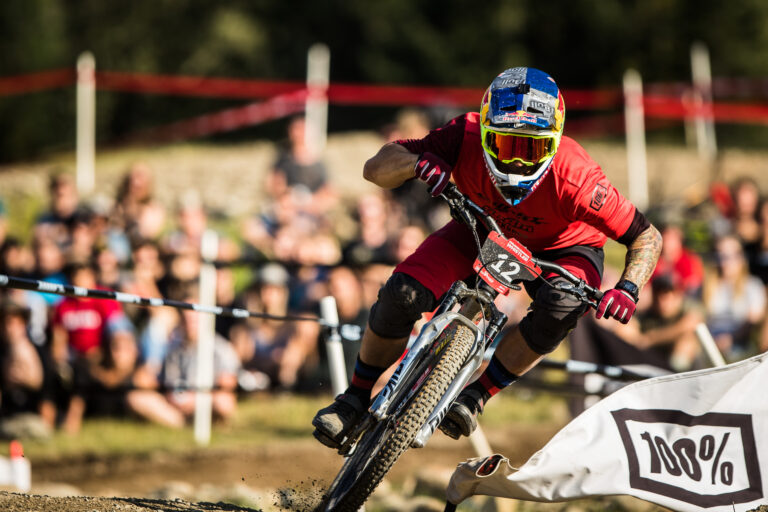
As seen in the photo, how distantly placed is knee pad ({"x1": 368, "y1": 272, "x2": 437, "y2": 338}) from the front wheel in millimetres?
315

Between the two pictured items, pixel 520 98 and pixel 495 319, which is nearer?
pixel 520 98

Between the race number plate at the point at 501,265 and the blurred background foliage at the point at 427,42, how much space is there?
824 inches

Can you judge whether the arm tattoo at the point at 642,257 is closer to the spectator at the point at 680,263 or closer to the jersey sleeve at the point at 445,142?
the jersey sleeve at the point at 445,142

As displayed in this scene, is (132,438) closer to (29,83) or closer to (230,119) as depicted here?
(29,83)

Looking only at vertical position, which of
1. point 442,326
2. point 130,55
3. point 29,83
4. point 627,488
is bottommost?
point 627,488

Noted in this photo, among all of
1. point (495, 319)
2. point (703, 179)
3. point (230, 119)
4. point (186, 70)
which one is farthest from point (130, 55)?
point (495, 319)

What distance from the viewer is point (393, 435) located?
4.12 m

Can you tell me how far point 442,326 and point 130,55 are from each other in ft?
80.0

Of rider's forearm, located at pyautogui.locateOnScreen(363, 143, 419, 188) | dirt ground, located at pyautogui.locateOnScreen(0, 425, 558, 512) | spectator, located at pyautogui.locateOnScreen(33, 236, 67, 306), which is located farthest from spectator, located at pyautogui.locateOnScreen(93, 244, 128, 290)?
rider's forearm, located at pyautogui.locateOnScreen(363, 143, 419, 188)

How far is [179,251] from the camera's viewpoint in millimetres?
9180

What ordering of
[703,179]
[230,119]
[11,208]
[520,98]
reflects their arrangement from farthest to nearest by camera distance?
1. [230,119]
2. [703,179]
3. [11,208]
4. [520,98]

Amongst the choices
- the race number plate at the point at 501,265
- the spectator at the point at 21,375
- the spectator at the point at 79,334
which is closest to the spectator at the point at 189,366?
the spectator at the point at 79,334

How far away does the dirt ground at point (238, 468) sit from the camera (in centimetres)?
718

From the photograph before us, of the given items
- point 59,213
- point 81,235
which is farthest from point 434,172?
point 59,213
